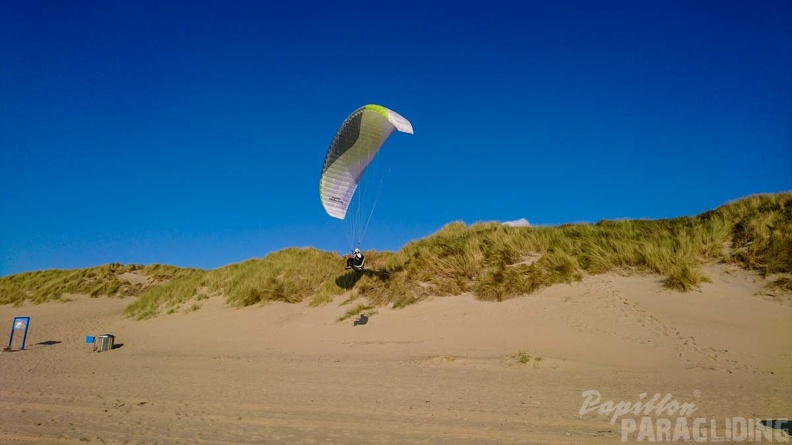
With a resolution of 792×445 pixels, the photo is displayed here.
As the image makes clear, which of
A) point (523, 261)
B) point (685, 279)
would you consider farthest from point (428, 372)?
point (685, 279)

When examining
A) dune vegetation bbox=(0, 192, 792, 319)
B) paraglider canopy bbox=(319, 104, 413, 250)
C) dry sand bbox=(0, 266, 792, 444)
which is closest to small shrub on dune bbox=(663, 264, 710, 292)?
dune vegetation bbox=(0, 192, 792, 319)

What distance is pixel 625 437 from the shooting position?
4098 mm

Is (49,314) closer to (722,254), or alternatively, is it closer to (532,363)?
(532,363)

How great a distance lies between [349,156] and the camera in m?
13.3

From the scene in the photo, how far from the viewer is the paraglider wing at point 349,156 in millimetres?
12305

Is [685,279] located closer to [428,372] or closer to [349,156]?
[428,372]

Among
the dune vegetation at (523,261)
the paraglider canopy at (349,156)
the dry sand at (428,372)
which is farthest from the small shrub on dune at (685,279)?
the paraglider canopy at (349,156)

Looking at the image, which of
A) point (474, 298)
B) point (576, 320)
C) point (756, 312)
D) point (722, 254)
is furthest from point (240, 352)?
point (722, 254)

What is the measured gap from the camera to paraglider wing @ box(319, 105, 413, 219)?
12.3 metres

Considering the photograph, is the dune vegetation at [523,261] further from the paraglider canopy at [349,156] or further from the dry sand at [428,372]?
the paraglider canopy at [349,156]

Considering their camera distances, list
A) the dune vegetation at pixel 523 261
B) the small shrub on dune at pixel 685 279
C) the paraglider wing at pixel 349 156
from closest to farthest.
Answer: the small shrub on dune at pixel 685 279 → the dune vegetation at pixel 523 261 → the paraglider wing at pixel 349 156

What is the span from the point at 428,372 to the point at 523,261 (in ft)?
19.5

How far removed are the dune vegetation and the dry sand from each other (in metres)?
0.49

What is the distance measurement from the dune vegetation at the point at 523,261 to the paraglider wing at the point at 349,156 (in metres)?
2.82
